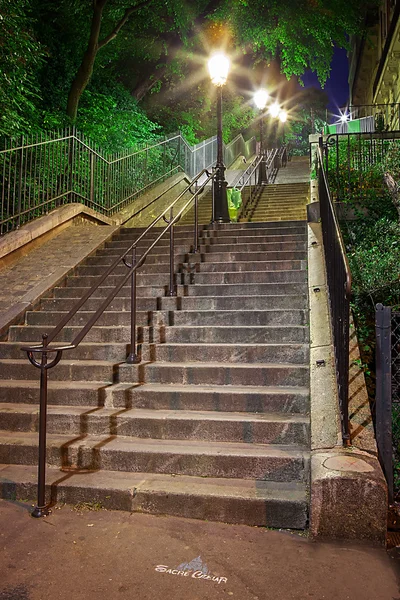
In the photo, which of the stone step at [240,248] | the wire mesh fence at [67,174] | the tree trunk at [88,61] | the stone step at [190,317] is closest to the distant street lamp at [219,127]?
the stone step at [240,248]

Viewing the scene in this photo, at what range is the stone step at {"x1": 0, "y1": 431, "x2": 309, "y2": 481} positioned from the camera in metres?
→ 3.51

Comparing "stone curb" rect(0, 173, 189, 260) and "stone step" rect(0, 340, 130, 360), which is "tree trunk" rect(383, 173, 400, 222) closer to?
"stone step" rect(0, 340, 130, 360)

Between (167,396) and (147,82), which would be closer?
(167,396)

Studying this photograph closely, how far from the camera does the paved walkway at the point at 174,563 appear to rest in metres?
2.45

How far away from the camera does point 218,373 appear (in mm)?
4594

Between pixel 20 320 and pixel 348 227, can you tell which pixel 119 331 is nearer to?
pixel 20 320

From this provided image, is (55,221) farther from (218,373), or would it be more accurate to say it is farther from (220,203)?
(218,373)

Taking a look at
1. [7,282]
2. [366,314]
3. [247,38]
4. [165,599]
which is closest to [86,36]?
[247,38]

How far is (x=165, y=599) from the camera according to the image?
2.39 m

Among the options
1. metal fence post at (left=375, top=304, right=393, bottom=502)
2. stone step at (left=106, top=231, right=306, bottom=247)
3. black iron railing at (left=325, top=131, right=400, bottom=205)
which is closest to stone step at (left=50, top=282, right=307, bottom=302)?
stone step at (left=106, top=231, right=306, bottom=247)

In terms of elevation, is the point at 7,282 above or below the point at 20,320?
above

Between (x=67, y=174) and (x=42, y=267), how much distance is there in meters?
3.24

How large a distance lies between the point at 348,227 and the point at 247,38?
12518 millimetres

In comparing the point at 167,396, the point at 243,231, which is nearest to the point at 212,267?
the point at 243,231
